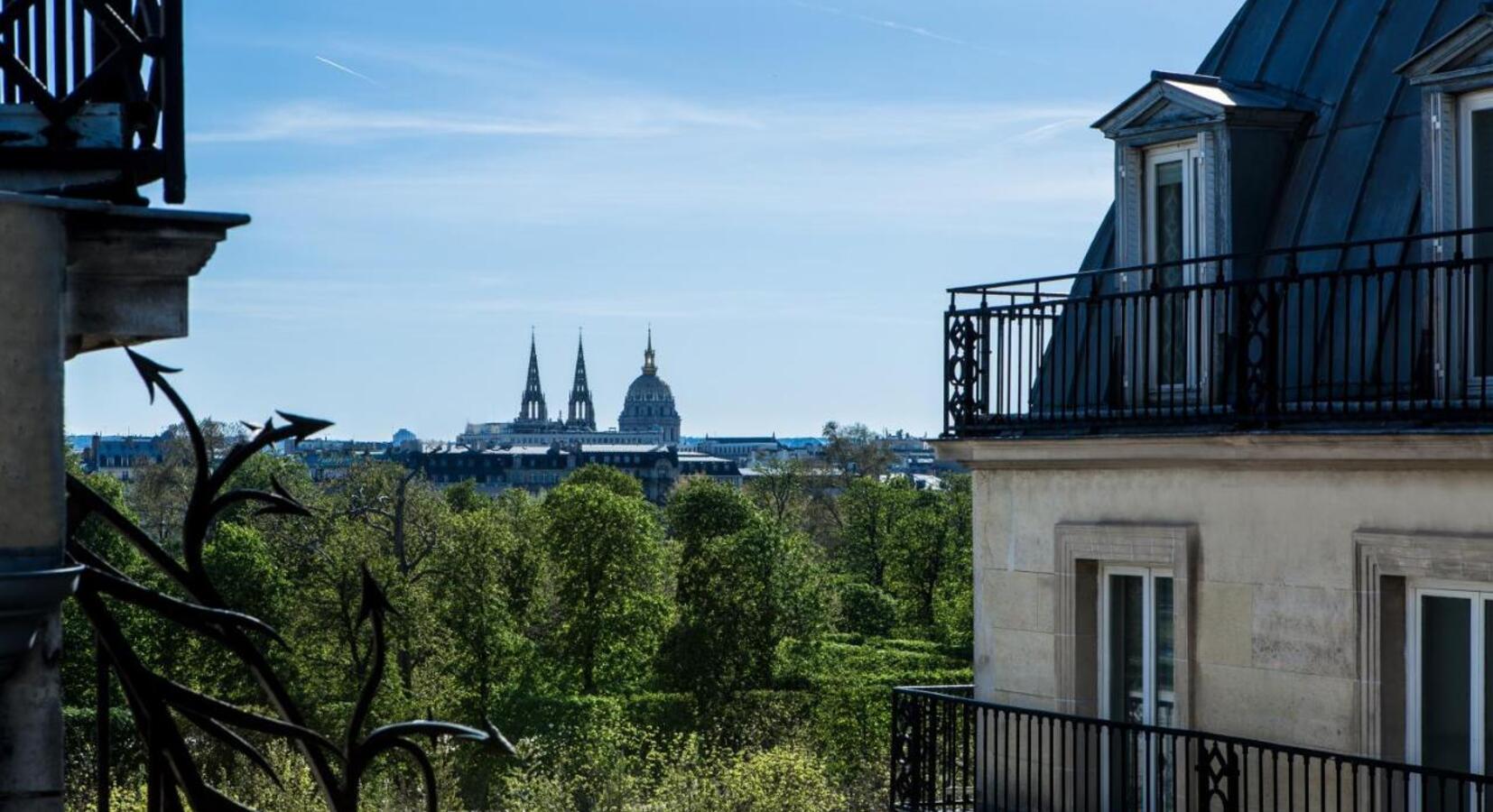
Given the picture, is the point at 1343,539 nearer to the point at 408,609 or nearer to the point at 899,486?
the point at 408,609

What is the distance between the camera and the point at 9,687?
4191mm

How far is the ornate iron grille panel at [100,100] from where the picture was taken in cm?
445

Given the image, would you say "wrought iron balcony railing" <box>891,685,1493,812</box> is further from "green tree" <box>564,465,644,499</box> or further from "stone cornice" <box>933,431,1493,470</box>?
"green tree" <box>564,465,644,499</box>

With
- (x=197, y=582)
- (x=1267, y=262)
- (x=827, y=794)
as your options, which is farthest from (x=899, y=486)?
(x=197, y=582)

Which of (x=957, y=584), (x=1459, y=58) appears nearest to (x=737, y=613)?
(x=957, y=584)

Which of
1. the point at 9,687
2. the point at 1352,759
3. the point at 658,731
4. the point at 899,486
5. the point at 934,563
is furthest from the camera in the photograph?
the point at 899,486

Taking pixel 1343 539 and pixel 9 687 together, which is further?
pixel 1343 539

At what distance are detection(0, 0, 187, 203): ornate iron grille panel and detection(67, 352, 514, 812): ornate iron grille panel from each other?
57 centimetres

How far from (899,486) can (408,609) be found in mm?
42771

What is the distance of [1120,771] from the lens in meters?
16.2

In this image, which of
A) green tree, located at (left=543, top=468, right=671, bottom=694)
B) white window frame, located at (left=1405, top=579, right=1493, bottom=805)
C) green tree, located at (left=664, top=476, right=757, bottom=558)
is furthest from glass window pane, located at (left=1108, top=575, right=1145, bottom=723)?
green tree, located at (left=664, top=476, right=757, bottom=558)

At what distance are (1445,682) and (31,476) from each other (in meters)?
11.2

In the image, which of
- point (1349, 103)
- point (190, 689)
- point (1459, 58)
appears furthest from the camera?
point (1349, 103)

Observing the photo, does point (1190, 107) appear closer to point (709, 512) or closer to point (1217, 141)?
point (1217, 141)
